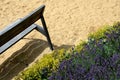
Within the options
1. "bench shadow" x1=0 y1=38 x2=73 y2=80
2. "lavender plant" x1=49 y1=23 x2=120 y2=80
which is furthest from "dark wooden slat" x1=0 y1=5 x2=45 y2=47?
"lavender plant" x1=49 y1=23 x2=120 y2=80

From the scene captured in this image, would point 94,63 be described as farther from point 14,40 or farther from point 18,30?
point 14,40

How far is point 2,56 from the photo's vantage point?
7637 millimetres

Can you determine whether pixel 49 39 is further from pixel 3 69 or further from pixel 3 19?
pixel 3 19

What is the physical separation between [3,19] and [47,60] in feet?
12.1

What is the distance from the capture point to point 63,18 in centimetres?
895

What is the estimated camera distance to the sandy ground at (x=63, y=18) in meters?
7.99

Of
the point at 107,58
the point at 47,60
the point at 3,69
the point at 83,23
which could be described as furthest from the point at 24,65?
the point at 107,58

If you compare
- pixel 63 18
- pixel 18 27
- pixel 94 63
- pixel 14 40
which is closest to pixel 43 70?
pixel 94 63

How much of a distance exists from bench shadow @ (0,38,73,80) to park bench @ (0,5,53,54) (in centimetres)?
37

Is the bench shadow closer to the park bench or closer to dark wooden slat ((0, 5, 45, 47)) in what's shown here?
the park bench

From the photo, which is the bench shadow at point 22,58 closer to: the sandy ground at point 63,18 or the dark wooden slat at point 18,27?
the sandy ground at point 63,18

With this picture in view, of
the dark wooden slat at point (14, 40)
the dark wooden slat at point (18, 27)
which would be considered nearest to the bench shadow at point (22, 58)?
the dark wooden slat at point (14, 40)

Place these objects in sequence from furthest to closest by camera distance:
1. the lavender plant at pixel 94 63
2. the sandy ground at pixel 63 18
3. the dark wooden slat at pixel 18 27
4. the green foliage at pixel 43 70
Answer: the sandy ground at pixel 63 18 → the dark wooden slat at pixel 18 27 → the green foliage at pixel 43 70 → the lavender plant at pixel 94 63

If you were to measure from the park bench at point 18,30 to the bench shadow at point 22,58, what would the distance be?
37 cm
